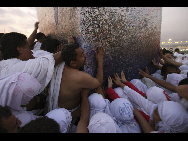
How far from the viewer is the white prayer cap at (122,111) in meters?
1.42

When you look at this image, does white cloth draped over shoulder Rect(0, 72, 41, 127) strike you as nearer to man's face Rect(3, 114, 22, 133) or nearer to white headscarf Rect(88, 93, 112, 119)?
man's face Rect(3, 114, 22, 133)

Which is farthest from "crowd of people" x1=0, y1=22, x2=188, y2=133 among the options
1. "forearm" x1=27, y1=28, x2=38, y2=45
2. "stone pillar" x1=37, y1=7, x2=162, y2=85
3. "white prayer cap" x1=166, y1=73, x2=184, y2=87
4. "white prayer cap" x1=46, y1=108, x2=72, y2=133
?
"forearm" x1=27, y1=28, x2=38, y2=45

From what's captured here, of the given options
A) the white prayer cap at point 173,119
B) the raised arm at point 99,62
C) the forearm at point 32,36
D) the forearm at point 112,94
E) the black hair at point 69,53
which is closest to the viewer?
the white prayer cap at point 173,119

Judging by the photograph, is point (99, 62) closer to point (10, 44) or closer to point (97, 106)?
point (97, 106)

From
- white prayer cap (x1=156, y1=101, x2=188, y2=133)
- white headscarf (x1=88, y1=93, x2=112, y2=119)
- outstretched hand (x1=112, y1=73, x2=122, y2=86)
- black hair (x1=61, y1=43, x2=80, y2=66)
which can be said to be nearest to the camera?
white prayer cap (x1=156, y1=101, x2=188, y2=133)

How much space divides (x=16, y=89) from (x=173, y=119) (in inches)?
65.7

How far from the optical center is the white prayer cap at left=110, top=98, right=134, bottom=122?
1416mm

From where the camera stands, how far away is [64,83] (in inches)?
56.3

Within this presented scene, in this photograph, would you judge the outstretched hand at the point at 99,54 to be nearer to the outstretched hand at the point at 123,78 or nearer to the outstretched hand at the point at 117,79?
the outstretched hand at the point at 117,79

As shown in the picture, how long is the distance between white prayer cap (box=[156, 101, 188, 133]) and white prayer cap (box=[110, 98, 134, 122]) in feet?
1.21

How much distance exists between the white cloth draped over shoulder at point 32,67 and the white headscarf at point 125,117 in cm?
105

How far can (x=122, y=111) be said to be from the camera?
1438 millimetres

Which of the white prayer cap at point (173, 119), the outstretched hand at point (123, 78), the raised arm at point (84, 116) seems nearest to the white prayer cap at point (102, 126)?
the raised arm at point (84, 116)
